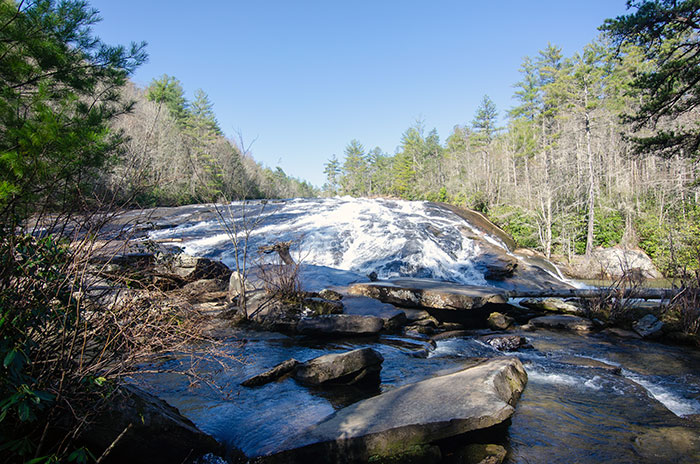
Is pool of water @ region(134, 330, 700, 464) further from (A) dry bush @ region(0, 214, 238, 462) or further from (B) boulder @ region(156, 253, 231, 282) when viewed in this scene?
(B) boulder @ region(156, 253, 231, 282)

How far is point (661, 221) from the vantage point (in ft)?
64.4

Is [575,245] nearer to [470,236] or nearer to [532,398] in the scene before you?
[470,236]

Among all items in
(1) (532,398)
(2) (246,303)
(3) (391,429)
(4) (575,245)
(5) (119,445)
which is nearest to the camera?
(5) (119,445)

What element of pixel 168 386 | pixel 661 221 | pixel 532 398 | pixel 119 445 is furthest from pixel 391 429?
pixel 661 221

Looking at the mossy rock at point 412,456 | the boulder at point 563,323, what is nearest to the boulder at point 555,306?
the boulder at point 563,323

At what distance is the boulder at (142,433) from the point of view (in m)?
2.67

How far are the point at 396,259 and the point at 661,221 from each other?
15.5 metres

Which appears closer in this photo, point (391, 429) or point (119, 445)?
point (119, 445)

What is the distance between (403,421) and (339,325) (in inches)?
154

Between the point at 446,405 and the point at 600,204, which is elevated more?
the point at 600,204

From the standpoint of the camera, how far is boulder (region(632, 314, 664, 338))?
7367 mm

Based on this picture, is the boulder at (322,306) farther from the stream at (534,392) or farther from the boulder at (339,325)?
the stream at (534,392)

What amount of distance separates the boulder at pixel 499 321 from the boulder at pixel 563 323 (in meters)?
0.53

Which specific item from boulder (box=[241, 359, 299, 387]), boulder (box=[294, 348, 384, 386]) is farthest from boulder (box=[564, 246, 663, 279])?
boulder (box=[241, 359, 299, 387])
